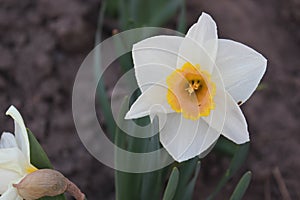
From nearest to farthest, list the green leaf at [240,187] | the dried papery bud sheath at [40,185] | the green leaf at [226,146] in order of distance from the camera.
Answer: the dried papery bud sheath at [40,185] → the green leaf at [240,187] → the green leaf at [226,146]

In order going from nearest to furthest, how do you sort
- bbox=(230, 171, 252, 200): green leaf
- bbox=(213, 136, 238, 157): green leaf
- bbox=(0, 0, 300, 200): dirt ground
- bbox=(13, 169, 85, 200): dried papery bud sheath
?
bbox=(13, 169, 85, 200): dried papery bud sheath, bbox=(230, 171, 252, 200): green leaf, bbox=(213, 136, 238, 157): green leaf, bbox=(0, 0, 300, 200): dirt ground

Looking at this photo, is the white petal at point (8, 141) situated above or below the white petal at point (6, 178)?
above

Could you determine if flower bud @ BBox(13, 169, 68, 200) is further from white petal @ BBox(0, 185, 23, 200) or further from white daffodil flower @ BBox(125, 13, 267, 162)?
white daffodil flower @ BBox(125, 13, 267, 162)

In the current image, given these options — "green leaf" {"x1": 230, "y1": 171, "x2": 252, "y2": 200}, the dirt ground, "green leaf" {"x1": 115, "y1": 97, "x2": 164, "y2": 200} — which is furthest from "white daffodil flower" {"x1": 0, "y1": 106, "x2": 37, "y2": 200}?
the dirt ground

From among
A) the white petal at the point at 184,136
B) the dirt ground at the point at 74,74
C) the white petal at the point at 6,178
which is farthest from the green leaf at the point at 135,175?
the dirt ground at the point at 74,74

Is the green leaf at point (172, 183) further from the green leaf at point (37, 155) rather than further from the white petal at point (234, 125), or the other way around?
the green leaf at point (37, 155)

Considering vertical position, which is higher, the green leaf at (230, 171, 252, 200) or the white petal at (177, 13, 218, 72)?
the white petal at (177, 13, 218, 72)

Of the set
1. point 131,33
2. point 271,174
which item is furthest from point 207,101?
Answer: point 271,174
